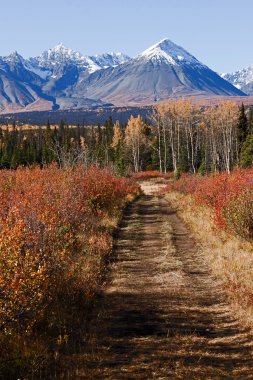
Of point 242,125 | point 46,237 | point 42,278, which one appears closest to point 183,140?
point 242,125

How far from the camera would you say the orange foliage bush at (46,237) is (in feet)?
21.2

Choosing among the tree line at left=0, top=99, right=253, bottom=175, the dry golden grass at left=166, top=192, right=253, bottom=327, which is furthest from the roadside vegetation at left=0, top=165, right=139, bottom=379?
the tree line at left=0, top=99, right=253, bottom=175

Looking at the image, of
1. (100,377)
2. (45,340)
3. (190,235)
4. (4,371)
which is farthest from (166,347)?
(190,235)

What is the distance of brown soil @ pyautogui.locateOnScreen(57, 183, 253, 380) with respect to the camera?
652 centimetres

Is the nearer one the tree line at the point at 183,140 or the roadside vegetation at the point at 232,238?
the roadside vegetation at the point at 232,238

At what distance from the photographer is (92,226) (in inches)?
645

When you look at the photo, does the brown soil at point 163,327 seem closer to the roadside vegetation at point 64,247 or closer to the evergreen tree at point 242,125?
the roadside vegetation at point 64,247

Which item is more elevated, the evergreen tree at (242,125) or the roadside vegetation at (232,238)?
the evergreen tree at (242,125)

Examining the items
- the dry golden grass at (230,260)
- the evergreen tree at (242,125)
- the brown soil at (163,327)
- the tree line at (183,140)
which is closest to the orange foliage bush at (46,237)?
the brown soil at (163,327)

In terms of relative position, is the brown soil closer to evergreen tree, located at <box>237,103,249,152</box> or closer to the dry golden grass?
the dry golden grass

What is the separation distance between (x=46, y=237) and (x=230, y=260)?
220 inches

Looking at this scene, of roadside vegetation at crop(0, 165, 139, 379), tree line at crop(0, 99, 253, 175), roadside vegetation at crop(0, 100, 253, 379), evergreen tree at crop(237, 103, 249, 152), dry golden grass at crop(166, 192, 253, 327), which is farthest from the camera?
tree line at crop(0, 99, 253, 175)

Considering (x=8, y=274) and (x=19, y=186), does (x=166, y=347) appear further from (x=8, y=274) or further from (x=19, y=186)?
(x=19, y=186)

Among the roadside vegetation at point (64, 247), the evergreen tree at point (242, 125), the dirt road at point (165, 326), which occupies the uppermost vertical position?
the evergreen tree at point (242, 125)
